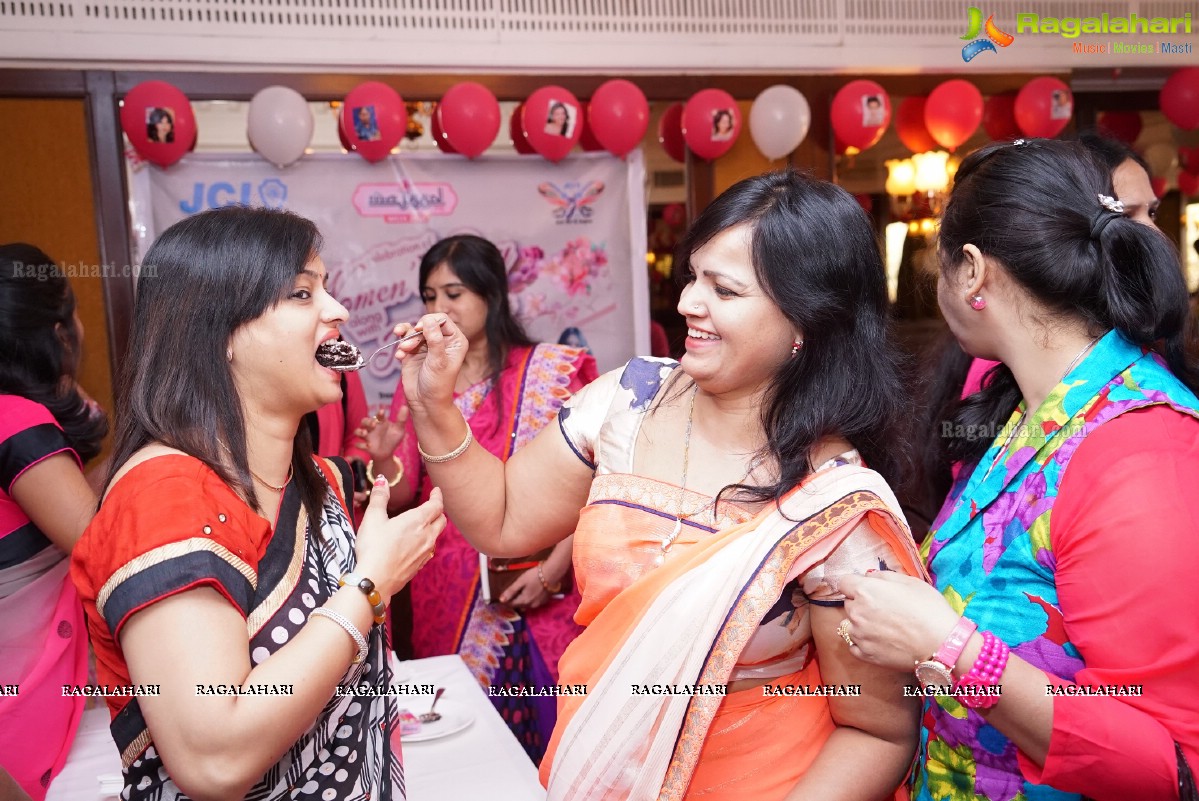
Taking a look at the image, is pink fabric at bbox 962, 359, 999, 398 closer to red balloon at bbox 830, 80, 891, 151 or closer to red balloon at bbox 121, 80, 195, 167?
red balloon at bbox 830, 80, 891, 151

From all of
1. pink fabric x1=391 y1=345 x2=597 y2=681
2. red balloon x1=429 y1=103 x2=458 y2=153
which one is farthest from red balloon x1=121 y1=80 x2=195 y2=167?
pink fabric x1=391 y1=345 x2=597 y2=681

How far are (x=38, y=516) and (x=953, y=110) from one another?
330 cm

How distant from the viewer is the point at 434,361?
1.56 m

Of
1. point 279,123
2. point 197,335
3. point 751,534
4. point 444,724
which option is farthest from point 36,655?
point 279,123

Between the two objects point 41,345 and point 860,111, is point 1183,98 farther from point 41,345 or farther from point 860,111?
point 41,345

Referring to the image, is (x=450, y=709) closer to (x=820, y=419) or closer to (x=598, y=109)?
(x=820, y=419)

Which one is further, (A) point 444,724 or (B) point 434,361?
(A) point 444,724

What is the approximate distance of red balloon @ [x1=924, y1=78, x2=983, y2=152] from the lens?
3.62m

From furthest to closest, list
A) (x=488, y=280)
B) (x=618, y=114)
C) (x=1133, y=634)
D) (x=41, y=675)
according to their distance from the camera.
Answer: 1. (x=618, y=114)
2. (x=488, y=280)
3. (x=41, y=675)
4. (x=1133, y=634)

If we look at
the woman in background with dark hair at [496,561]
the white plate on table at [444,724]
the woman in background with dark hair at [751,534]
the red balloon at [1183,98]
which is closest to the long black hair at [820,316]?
the woman in background with dark hair at [751,534]

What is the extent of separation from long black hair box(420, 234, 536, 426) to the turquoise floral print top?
69.3 inches

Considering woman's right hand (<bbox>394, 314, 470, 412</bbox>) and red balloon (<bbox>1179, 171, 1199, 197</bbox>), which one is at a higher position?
red balloon (<bbox>1179, 171, 1199, 197</bbox>)

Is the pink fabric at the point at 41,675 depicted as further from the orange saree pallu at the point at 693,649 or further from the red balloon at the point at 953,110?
the red balloon at the point at 953,110

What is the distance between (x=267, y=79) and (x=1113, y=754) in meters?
3.17
